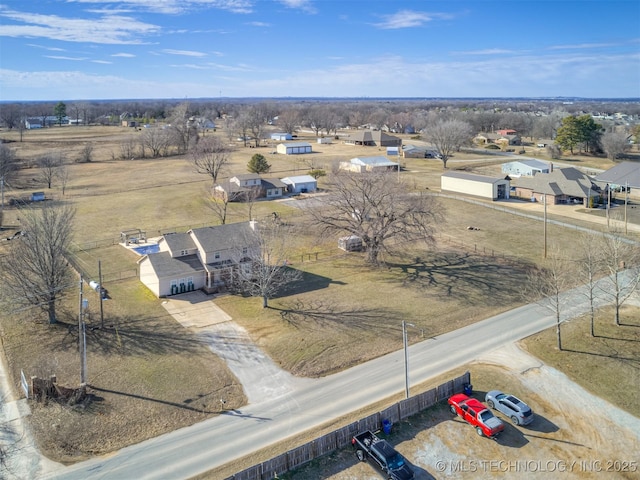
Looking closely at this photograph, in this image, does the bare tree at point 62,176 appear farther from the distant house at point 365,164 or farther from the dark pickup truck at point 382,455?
the dark pickup truck at point 382,455

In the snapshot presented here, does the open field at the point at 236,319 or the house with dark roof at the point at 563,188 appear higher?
the house with dark roof at the point at 563,188

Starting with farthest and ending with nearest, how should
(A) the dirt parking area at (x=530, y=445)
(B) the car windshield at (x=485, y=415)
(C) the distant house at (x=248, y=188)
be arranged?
(C) the distant house at (x=248, y=188) → (B) the car windshield at (x=485, y=415) → (A) the dirt parking area at (x=530, y=445)

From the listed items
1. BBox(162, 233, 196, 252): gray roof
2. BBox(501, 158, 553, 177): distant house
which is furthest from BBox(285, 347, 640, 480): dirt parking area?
BBox(501, 158, 553, 177): distant house

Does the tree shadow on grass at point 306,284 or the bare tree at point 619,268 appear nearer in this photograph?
the bare tree at point 619,268

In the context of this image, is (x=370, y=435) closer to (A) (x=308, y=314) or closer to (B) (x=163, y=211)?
(A) (x=308, y=314)

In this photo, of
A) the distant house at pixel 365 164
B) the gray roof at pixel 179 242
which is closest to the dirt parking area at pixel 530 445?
the gray roof at pixel 179 242
